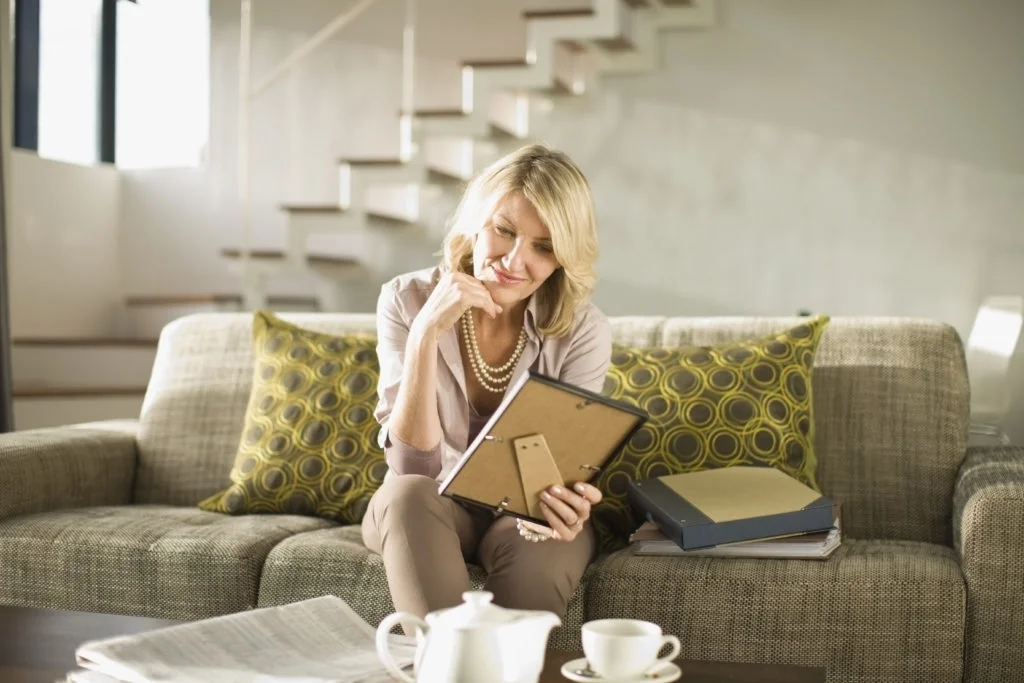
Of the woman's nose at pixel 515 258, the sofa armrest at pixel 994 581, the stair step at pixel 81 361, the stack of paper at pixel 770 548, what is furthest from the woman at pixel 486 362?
the stair step at pixel 81 361

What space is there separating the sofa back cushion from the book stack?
0.83 ft

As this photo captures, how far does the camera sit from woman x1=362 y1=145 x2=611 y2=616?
5.86ft

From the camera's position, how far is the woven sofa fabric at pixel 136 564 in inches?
85.1

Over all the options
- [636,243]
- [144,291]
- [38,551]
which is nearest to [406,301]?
[38,551]

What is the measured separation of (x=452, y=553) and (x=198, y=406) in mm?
1187

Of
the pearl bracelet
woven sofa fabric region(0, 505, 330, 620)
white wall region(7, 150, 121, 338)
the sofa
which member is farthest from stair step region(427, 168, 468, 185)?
the pearl bracelet

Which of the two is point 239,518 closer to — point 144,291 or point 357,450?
point 357,450

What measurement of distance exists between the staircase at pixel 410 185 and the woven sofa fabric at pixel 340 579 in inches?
119

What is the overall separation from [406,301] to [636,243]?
3406mm

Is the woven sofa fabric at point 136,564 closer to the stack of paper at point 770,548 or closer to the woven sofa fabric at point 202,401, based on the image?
the woven sofa fabric at point 202,401

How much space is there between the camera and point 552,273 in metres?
2.15

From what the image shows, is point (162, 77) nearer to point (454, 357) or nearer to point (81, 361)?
point (81, 361)

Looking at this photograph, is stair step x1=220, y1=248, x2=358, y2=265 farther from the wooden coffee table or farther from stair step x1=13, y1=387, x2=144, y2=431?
the wooden coffee table

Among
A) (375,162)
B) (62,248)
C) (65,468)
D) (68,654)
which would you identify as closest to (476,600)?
(68,654)
